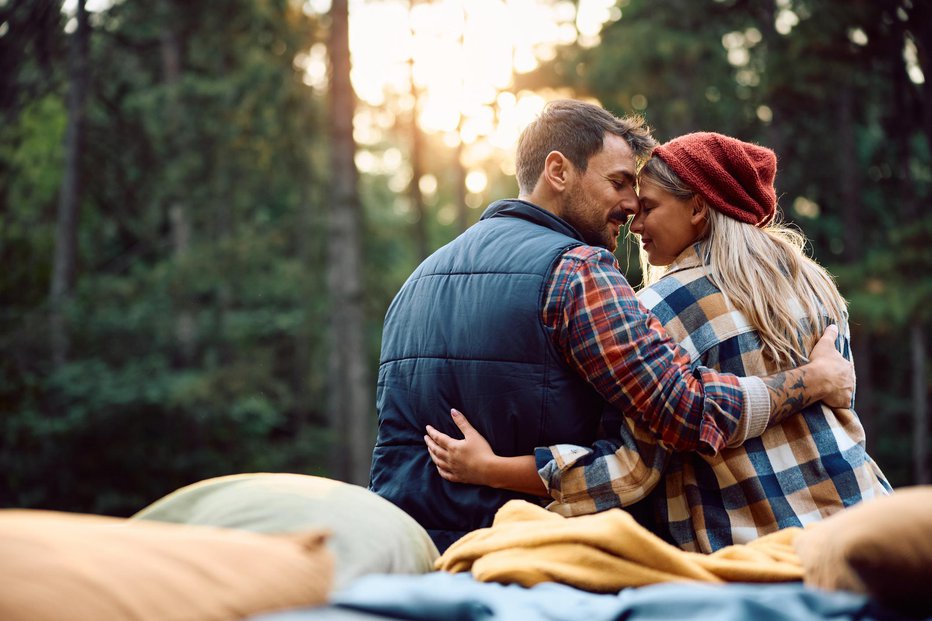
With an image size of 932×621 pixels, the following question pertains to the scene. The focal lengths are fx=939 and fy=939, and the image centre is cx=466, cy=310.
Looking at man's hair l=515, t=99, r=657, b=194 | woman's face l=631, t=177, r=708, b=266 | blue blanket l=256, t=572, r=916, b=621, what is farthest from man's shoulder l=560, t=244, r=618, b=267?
blue blanket l=256, t=572, r=916, b=621

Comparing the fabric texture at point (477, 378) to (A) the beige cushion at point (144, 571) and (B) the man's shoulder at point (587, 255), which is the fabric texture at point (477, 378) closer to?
(B) the man's shoulder at point (587, 255)

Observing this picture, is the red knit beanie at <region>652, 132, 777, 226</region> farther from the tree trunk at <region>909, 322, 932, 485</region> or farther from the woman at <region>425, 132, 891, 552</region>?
the tree trunk at <region>909, 322, 932, 485</region>

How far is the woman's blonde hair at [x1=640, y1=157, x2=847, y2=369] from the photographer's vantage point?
118 inches

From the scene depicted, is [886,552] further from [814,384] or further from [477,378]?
[477,378]

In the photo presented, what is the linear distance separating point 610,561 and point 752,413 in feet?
2.94

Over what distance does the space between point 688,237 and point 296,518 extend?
187 cm

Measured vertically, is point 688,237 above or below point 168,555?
above

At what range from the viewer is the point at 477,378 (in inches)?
112

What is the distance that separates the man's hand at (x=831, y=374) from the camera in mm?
2865

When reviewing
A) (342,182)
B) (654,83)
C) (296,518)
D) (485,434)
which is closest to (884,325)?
(654,83)

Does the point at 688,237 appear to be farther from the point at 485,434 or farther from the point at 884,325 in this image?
the point at 884,325

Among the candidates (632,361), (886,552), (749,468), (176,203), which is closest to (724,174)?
(632,361)

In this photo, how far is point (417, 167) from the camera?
19.8 metres

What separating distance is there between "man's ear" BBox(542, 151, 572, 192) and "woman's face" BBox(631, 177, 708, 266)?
28 centimetres
